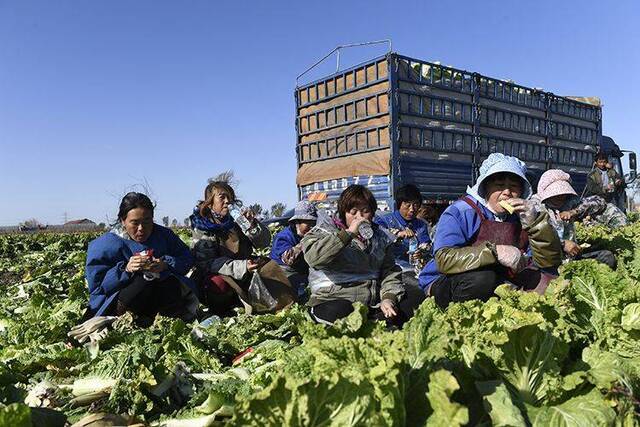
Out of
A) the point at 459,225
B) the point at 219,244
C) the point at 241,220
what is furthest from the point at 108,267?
the point at 459,225

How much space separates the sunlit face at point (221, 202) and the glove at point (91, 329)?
156 cm

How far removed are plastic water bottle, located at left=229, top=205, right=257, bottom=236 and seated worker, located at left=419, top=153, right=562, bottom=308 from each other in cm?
200

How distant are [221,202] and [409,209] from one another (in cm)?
249

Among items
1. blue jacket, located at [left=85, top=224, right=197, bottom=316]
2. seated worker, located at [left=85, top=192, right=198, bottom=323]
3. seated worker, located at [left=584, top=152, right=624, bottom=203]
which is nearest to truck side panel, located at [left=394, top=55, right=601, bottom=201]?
seated worker, located at [left=584, top=152, right=624, bottom=203]

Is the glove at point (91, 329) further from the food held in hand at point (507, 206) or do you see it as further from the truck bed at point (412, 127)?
the truck bed at point (412, 127)

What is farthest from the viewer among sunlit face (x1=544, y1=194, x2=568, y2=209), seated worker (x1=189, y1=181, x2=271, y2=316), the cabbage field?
sunlit face (x1=544, y1=194, x2=568, y2=209)

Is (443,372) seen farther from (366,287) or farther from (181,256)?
(181,256)

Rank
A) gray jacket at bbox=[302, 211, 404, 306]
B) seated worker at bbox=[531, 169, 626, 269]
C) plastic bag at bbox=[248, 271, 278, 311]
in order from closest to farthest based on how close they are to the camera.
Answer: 1. gray jacket at bbox=[302, 211, 404, 306]
2. plastic bag at bbox=[248, 271, 278, 311]
3. seated worker at bbox=[531, 169, 626, 269]

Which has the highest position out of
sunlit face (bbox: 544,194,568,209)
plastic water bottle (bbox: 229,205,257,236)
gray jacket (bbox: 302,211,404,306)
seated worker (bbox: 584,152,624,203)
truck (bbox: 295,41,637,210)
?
truck (bbox: 295,41,637,210)

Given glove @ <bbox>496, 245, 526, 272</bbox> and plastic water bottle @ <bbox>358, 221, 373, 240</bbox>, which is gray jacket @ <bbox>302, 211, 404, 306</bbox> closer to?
plastic water bottle @ <bbox>358, 221, 373, 240</bbox>

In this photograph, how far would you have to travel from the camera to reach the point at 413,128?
984 centimetres

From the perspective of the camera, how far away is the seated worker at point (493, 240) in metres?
4.09

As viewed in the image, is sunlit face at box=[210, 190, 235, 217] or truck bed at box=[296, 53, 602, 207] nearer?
sunlit face at box=[210, 190, 235, 217]

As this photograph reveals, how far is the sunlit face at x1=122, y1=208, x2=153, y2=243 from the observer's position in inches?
183
